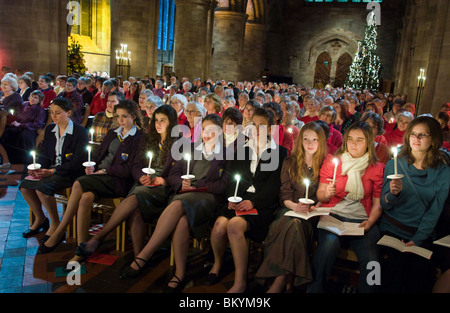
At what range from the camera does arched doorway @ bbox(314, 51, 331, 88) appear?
31.9 meters

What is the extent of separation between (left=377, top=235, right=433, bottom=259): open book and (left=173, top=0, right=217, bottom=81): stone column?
16213 mm

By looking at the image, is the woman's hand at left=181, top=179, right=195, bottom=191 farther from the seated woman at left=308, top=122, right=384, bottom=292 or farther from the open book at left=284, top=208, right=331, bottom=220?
the seated woman at left=308, top=122, right=384, bottom=292

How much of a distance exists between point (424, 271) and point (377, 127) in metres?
2.24

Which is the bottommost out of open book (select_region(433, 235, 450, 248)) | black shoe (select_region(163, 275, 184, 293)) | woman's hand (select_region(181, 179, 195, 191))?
black shoe (select_region(163, 275, 184, 293))

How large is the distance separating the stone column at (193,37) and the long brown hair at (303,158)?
15.4 metres

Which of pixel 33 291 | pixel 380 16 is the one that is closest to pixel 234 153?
pixel 33 291

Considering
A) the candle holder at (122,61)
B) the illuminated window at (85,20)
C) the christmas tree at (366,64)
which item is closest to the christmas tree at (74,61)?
the candle holder at (122,61)

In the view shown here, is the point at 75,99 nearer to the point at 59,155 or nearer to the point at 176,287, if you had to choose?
the point at 59,155

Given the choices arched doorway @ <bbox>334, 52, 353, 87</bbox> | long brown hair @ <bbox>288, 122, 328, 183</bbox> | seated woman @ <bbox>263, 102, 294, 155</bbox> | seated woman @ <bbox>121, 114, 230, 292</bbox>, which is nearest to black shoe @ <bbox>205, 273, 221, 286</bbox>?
seated woman @ <bbox>121, 114, 230, 292</bbox>

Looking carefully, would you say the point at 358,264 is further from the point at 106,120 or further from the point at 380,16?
the point at 380,16

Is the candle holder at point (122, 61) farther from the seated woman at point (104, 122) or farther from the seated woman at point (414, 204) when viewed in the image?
the seated woman at point (414, 204)

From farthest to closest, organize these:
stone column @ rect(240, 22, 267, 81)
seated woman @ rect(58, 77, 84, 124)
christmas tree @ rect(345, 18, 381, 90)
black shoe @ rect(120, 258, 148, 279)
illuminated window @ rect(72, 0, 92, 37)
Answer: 1. stone column @ rect(240, 22, 267, 81)
2. christmas tree @ rect(345, 18, 381, 90)
3. illuminated window @ rect(72, 0, 92, 37)
4. seated woman @ rect(58, 77, 84, 124)
5. black shoe @ rect(120, 258, 148, 279)

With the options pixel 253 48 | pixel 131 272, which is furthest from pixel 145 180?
pixel 253 48

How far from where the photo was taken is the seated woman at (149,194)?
3.70 m
